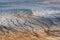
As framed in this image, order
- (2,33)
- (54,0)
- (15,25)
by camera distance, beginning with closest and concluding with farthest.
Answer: (2,33)
(15,25)
(54,0)

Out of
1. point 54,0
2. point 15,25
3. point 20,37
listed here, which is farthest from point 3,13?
point 54,0

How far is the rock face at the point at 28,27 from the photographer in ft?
13.1

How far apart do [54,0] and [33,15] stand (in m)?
3.05

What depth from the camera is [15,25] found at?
480cm

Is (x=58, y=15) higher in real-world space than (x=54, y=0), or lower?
lower

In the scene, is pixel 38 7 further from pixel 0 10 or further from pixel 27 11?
pixel 0 10

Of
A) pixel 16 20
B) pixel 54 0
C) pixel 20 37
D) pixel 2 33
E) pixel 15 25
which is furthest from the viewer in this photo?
pixel 54 0

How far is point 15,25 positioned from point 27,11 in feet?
5.50

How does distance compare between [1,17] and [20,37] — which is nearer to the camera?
[20,37]

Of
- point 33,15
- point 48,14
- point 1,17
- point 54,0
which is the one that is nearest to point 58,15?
point 48,14

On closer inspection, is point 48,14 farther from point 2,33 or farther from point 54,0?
point 54,0

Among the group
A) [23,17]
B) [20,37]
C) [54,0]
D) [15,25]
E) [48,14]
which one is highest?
[54,0]

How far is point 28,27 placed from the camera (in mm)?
4594

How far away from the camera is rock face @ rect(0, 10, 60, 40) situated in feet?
13.1
